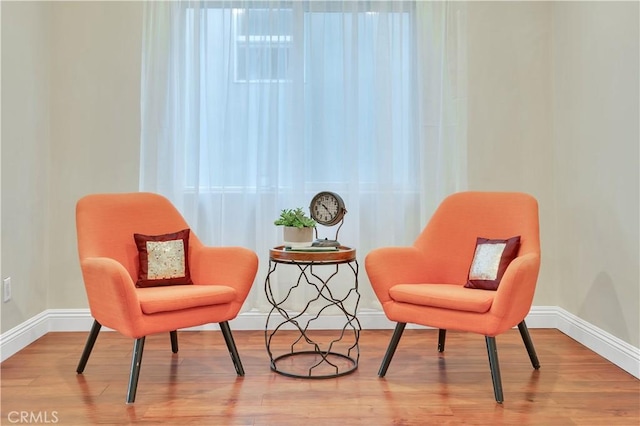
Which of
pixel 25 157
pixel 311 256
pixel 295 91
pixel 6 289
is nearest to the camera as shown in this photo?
pixel 311 256

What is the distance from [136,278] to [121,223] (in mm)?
313

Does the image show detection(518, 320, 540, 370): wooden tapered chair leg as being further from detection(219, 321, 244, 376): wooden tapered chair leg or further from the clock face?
detection(219, 321, 244, 376): wooden tapered chair leg

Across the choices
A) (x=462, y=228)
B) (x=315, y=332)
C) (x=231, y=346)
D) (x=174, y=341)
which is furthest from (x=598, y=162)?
(x=174, y=341)

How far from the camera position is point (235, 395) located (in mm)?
2650

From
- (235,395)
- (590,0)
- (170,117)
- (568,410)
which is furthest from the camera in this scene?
(170,117)

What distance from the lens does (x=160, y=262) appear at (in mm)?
3105

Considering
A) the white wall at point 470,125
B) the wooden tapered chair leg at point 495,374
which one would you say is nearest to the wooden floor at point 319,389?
the wooden tapered chair leg at point 495,374

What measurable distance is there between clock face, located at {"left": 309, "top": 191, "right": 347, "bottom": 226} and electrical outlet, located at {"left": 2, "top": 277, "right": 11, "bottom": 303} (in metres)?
1.76

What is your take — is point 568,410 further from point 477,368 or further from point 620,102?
point 620,102

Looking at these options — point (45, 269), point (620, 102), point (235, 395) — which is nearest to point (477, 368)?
point (235, 395)

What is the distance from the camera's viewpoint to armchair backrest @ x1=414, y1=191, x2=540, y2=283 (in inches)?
126

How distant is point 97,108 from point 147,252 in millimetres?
1346

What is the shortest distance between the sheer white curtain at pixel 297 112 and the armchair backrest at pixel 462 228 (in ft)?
1.87

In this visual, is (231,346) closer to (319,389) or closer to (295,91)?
(319,389)
